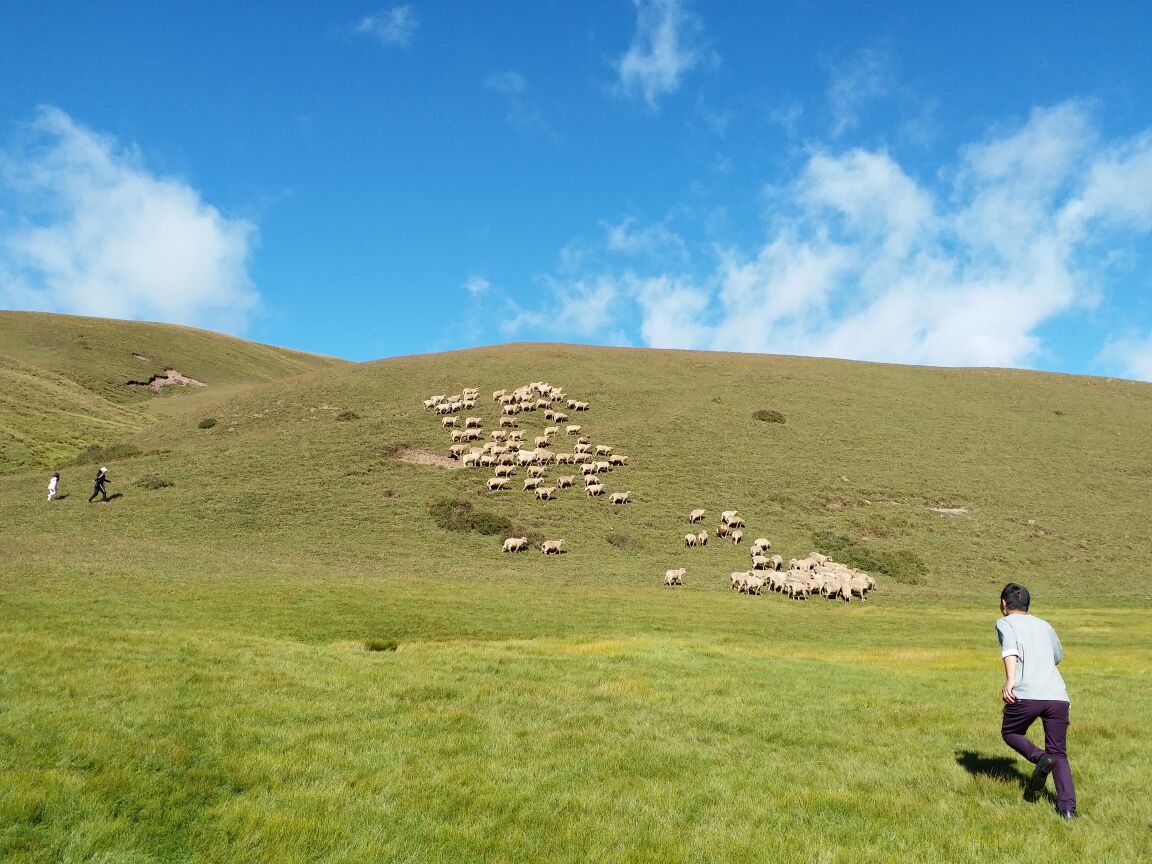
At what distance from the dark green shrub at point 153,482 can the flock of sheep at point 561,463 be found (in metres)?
22.2

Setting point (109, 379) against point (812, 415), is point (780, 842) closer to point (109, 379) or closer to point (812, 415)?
point (812, 415)

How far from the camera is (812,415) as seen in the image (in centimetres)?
7506

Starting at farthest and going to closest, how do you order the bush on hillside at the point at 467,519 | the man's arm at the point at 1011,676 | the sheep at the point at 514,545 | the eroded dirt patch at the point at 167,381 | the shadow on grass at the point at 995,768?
the eroded dirt patch at the point at 167,381, the bush on hillside at the point at 467,519, the sheep at the point at 514,545, the shadow on grass at the point at 995,768, the man's arm at the point at 1011,676

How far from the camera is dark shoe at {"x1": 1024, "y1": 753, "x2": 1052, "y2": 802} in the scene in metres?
8.52

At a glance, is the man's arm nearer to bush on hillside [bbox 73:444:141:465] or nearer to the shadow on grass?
the shadow on grass

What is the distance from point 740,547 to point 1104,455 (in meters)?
46.7

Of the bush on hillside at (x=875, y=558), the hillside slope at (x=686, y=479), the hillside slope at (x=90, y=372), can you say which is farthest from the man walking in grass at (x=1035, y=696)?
the hillside slope at (x=90, y=372)

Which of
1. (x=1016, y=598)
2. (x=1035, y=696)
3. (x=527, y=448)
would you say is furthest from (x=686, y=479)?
(x=1035, y=696)

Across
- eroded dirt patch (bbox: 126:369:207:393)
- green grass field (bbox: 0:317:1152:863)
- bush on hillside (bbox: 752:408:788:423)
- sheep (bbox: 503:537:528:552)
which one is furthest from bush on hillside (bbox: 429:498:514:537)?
eroded dirt patch (bbox: 126:369:207:393)

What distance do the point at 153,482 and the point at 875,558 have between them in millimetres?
53035

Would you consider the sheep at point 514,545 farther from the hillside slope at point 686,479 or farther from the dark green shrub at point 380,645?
the dark green shrub at point 380,645

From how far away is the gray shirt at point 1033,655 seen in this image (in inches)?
347

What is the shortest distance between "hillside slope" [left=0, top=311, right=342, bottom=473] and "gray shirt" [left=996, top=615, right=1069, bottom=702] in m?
71.8

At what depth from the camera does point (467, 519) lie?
48.4 metres
